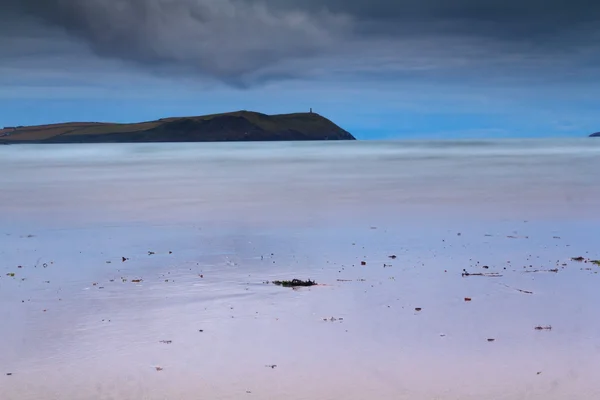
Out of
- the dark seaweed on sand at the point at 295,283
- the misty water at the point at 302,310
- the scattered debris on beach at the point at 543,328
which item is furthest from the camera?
the dark seaweed on sand at the point at 295,283

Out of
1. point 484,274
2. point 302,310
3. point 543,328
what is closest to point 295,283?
point 302,310

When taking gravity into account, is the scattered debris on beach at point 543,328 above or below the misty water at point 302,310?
above

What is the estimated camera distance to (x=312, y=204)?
33.2 meters

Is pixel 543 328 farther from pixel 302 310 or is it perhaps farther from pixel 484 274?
pixel 484 274

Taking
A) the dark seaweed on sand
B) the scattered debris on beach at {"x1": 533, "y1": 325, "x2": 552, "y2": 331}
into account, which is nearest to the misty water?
the scattered debris on beach at {"x1": 533, "y1": 325, "x2": 552, "y2": 331}

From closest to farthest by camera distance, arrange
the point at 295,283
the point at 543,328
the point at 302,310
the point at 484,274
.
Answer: the point at 543,328 → the point at 302,310 → the point at 295,283 → the point at 484,274

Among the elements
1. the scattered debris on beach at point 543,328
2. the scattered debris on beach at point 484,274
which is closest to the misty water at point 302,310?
the scattered debris on beach at point 543,328

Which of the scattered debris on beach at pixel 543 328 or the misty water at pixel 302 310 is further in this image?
the scattered debris on beach at pixel 543 328

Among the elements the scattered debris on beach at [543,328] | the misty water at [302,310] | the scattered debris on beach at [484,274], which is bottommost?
the misty water at [302,310]

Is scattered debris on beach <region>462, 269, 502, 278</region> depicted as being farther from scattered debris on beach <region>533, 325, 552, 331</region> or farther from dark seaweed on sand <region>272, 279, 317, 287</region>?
scattered debris on beach <region>533, 325, 552, 331</region>

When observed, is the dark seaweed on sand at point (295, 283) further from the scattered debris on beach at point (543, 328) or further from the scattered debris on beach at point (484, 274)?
the scattered debris on beach at point (543, 328)

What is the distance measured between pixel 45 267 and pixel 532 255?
1058cm

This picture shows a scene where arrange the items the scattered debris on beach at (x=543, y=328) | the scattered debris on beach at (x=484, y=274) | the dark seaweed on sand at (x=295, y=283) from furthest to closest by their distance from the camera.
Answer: the scattered debris on beach at (x=484, y=274) → the dark seaweed on sand at (x=295, y=283) → the scattered debris on beach at (x=543, y=328)

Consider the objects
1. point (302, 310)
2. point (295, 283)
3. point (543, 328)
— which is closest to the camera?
point (543, 328)
